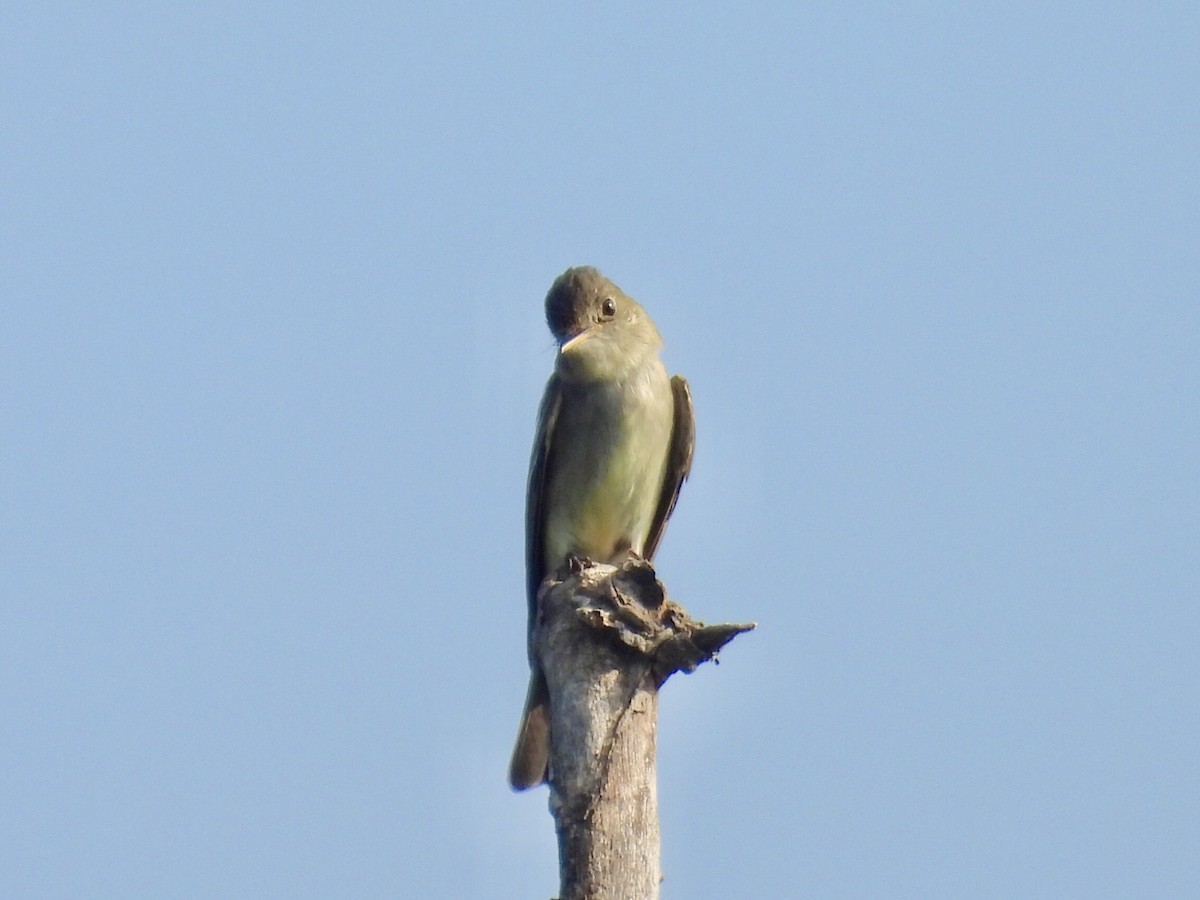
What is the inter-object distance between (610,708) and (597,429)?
3.38m

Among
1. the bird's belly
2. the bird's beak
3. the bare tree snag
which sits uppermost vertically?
the bird's beak

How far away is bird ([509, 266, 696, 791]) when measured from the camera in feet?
31.6

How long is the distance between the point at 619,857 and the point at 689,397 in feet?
14.8

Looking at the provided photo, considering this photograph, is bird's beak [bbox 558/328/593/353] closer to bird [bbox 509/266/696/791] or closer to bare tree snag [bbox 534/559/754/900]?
bird [bbox 509/266/696/791]

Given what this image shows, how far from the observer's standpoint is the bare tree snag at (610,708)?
6.00 m

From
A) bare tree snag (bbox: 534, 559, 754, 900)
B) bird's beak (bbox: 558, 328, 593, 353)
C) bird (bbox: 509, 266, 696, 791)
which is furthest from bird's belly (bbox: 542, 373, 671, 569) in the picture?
bare tree snag (bbox: 534, 559, 754, 900)

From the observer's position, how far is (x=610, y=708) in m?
6.39

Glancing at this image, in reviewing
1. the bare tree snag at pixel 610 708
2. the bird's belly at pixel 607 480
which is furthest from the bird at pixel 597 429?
the bare tree snag at pixel 610 708

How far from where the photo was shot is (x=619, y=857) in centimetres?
598

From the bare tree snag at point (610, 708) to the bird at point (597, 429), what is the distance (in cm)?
259

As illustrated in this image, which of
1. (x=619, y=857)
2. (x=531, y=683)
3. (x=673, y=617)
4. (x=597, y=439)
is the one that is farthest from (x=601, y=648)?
(x=597, y=439)

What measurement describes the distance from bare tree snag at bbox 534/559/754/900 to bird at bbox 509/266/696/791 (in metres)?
2.59

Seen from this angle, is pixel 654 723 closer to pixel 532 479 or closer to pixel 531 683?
pixel 531 683

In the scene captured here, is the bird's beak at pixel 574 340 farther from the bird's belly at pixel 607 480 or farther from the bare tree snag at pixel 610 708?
the bare tree snag at pixel 610 708
